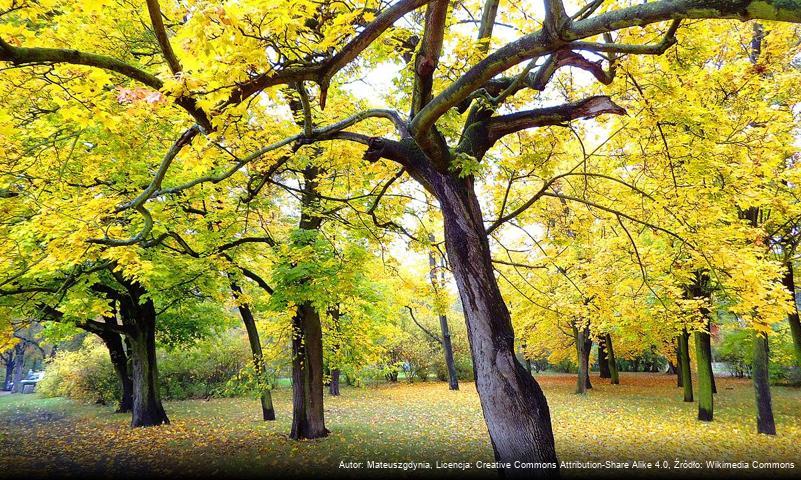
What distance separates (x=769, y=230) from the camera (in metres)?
10.7

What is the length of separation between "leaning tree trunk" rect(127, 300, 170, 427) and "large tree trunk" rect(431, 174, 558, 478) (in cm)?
1175

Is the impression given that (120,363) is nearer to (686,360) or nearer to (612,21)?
(612,21)

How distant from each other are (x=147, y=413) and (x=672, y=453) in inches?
542

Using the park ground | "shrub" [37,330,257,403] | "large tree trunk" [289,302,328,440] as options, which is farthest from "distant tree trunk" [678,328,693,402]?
"shrub" [37,330,257,403]

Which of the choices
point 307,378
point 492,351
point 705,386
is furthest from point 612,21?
point 705,386

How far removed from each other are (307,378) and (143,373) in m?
6.20

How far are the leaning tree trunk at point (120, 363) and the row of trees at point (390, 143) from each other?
562 cm

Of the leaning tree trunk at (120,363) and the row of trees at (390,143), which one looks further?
the leaning tree trunk at (120,363)

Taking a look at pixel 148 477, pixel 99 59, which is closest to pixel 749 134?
pixel 99 59

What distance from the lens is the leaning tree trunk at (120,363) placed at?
49.2 feet

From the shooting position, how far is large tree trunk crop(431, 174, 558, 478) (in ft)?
12.8

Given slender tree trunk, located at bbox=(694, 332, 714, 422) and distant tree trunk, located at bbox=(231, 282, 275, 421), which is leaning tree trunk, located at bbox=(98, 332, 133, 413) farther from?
slender tree trunk, located at bbox=(694, 332, 714, 422)

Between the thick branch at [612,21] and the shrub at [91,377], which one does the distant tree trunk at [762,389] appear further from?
the shrub at [91,377]

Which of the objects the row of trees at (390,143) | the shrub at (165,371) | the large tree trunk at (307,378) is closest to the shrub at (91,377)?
the shrub at (165,371)
